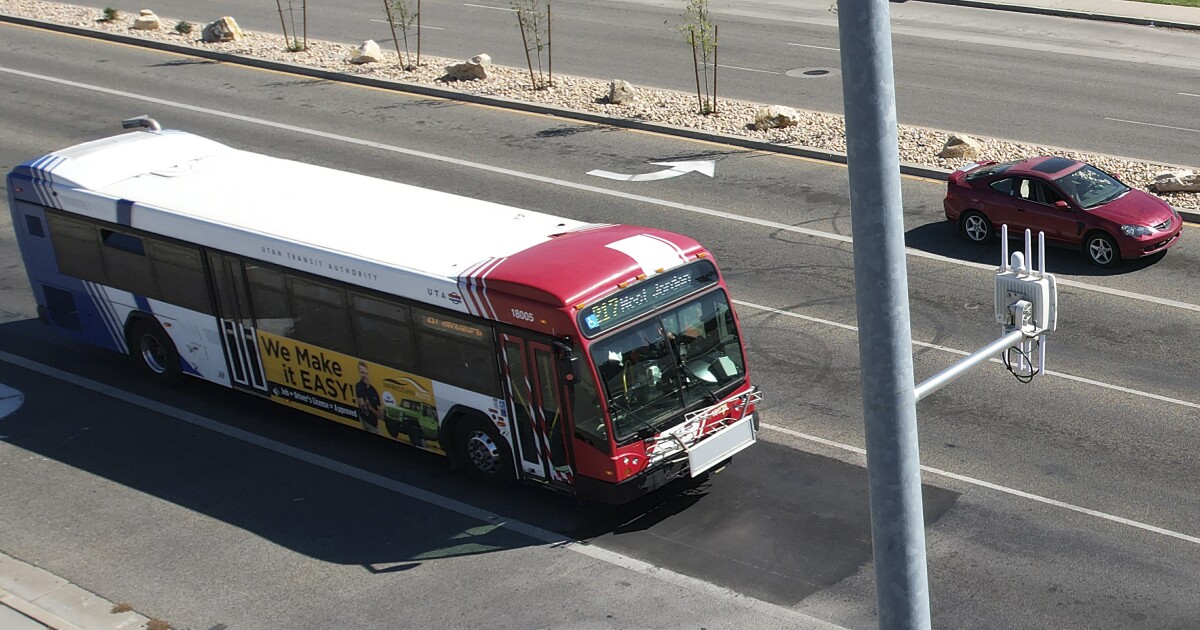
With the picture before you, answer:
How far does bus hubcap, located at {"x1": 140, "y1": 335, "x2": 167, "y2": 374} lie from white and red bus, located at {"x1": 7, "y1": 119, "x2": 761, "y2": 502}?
0.10 ft

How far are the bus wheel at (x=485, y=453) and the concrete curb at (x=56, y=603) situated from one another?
3808 mm

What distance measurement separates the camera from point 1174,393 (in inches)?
636

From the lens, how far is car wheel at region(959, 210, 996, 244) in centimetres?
2155

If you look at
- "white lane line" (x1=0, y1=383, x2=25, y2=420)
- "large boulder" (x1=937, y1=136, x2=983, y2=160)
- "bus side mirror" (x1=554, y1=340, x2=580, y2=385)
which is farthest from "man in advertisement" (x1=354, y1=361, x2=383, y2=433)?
"large boulder" (x1=937, y1=136, x2=983, y2=160)

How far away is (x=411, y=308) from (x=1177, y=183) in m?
14.8

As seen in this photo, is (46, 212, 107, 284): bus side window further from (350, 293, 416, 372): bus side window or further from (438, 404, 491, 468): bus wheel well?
(438, 404, 491, 468): bus wheel well

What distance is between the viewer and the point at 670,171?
84.2 feet

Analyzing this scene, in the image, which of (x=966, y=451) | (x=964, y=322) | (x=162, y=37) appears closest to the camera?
(x=966, y=451)

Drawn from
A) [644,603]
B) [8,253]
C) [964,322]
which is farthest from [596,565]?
[8,253]

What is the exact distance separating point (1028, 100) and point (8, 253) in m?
21.2

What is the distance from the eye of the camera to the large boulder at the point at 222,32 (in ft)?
119

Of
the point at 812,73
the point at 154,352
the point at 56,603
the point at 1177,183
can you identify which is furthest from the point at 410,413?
the point at 812,73

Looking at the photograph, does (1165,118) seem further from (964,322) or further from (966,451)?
(966,451)

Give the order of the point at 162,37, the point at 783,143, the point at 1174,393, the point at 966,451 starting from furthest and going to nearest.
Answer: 1. the point at 162,37
2. the point at 783,143
3. the point at 1174,393
4. the point at 966,451
